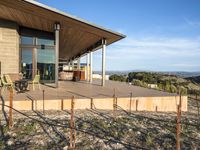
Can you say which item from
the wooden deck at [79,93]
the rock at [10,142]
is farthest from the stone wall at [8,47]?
the rock at [10,142]

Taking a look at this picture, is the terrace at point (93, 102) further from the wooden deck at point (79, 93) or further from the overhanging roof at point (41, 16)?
the overhanging roof at point (41, 16)

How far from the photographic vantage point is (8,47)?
10.9 m

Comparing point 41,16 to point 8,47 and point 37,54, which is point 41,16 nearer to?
point 8,47

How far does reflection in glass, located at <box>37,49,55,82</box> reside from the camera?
12602 mm

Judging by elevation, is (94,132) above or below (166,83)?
below

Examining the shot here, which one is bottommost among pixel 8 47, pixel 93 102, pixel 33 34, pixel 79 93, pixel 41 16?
pixel 93 102

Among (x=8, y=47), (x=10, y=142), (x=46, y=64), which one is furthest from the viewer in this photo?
(x=46, y=64)

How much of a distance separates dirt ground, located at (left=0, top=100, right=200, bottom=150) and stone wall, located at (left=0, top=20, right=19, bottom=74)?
223 inches

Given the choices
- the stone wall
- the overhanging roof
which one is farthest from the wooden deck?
the overhanging roof

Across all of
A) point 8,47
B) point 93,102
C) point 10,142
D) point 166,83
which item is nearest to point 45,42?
point 8,47

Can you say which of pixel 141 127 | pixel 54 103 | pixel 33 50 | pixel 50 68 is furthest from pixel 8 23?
pixel 141 127

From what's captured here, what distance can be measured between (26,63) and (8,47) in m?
1.64

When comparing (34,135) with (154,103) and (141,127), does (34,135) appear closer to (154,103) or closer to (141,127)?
(141,127)

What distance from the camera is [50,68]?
1283 centimetres
